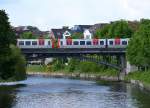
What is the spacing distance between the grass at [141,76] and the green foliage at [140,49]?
1.58m

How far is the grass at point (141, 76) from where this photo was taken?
97812 mm

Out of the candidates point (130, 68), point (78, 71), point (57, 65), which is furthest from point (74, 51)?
point (57, 65)

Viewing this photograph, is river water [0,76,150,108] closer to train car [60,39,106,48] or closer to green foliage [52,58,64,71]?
train car [60,39,106,48]

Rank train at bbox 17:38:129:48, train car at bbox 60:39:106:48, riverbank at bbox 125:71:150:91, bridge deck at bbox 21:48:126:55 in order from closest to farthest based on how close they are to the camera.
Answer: riverbank at bbox 125:71:150:91, bridge deck at bbox 21:48:126:55, train at bbox 17:38:129:48, train car at bbox 60:39:106:48

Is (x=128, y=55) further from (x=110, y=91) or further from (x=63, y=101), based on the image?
(x=63, y=101)

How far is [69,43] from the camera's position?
125m

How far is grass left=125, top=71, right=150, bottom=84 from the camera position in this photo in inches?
3851

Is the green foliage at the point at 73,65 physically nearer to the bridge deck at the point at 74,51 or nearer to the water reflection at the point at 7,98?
the bridge deck at the point at 74,51

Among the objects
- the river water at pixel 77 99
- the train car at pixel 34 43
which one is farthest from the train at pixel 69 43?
the river water at pixel 77 99

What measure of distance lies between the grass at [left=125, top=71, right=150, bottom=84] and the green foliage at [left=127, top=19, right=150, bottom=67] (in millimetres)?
1583

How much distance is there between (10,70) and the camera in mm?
71875

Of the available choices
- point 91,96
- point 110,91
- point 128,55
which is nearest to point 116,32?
point 128,55

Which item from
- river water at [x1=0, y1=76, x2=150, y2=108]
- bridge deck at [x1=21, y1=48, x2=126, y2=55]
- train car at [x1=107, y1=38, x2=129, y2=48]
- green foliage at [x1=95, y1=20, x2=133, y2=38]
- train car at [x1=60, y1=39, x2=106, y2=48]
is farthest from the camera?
green foliage at [x1=95, y1=20, x2=133, y2=38]

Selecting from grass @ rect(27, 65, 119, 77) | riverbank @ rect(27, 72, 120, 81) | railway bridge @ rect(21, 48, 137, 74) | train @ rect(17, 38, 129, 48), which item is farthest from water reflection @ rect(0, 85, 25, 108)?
grass @ rect(27, 65, 119, 77)
